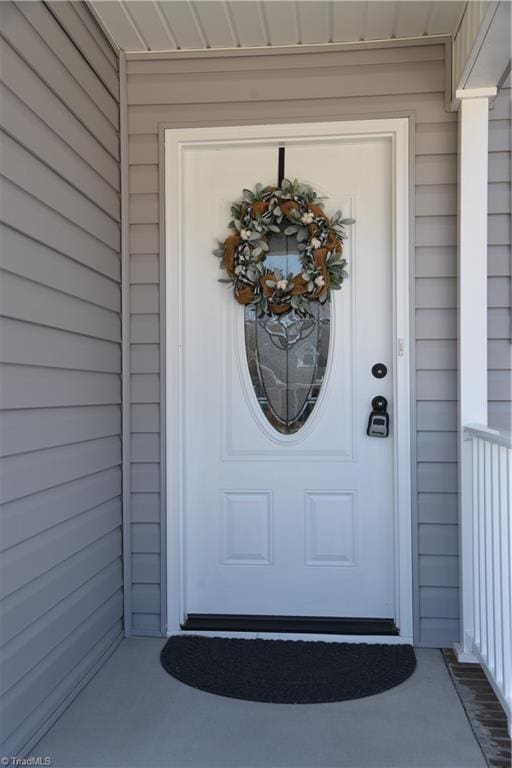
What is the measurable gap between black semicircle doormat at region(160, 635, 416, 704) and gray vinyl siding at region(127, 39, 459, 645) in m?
0.22

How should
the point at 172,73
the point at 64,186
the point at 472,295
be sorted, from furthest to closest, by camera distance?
the point at 172,73 → the point at 472,295 → the point at 64,186

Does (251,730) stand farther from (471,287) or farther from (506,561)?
(471,287)

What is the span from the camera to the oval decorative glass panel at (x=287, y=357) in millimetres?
2539

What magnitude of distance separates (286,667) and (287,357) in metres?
1.24

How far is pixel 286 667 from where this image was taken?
2195 mm

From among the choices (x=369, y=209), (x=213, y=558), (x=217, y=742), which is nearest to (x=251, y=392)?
(x=213, y=558)

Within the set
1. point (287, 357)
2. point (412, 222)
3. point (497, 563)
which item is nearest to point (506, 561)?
point (497, 563)

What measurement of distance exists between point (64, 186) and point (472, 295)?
1557mm

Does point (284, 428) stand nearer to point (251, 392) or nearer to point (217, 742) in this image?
point (251, 392)

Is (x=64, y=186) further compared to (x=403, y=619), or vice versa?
(x=403, y=619)

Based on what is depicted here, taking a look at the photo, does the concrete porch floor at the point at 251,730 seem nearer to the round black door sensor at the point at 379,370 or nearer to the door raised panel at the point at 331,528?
the door raised panel at the point at 331,528

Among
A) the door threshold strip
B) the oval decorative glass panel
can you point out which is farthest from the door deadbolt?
the door threshold strip

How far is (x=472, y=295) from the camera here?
227 centimetres

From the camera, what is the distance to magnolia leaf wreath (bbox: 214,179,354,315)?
2461 millimetres
